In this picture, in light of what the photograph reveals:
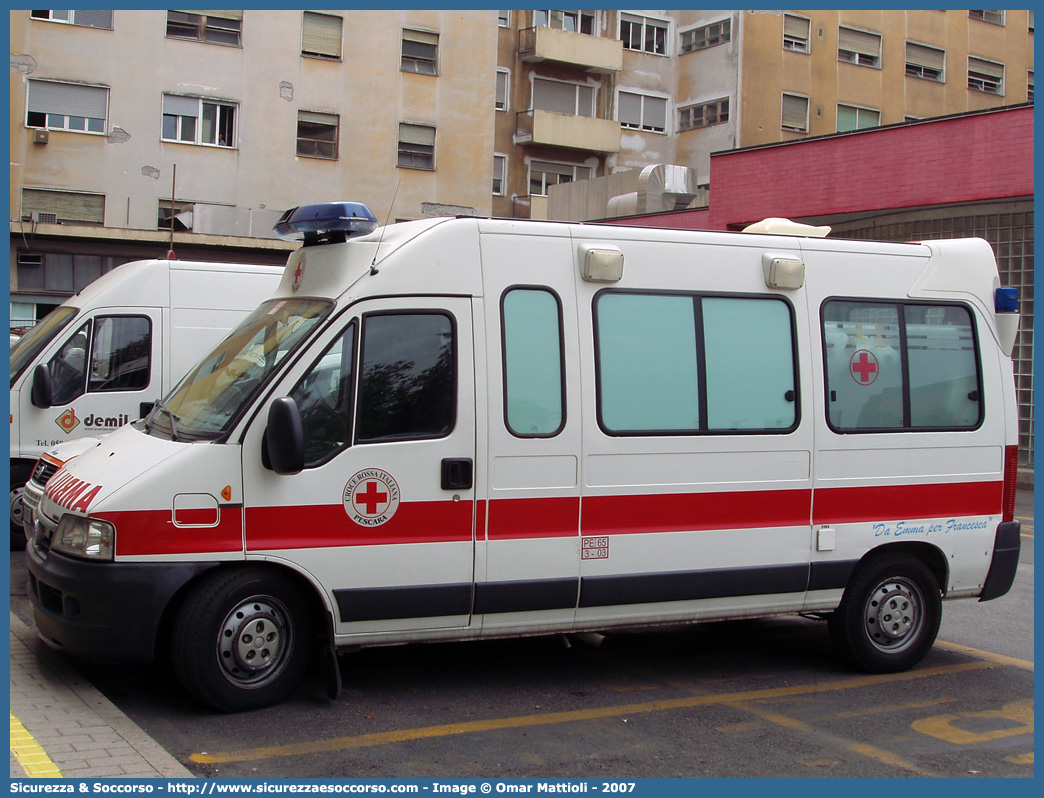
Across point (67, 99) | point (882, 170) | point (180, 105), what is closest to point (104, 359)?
point (882, 170)

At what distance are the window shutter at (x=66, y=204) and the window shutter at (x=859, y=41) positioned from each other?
27688 mm

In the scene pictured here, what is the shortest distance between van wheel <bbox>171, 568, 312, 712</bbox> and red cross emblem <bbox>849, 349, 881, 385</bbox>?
11.3ft

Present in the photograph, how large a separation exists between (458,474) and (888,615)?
9.33 feet

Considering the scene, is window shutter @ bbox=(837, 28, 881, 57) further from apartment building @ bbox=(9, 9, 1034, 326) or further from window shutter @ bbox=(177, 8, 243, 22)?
window shutter @ bbox=(177, 8, 243, 22)

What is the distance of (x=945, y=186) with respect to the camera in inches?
745

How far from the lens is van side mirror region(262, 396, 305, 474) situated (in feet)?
18.2

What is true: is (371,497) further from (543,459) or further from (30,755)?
(30,755)

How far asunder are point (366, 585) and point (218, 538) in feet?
2.49

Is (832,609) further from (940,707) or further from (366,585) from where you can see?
(366,585)

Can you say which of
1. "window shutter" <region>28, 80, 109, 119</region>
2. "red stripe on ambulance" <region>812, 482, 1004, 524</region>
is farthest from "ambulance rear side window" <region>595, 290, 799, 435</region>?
"window shutter" <region>28, 80, 109, 119</region>

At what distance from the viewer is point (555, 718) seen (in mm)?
5887

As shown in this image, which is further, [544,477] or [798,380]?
[798,380]

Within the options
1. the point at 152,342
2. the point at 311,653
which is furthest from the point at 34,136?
the point at 311,653

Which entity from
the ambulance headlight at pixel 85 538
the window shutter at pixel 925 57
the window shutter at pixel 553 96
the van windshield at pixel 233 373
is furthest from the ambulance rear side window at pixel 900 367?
the window shutter at pixel 925 57
